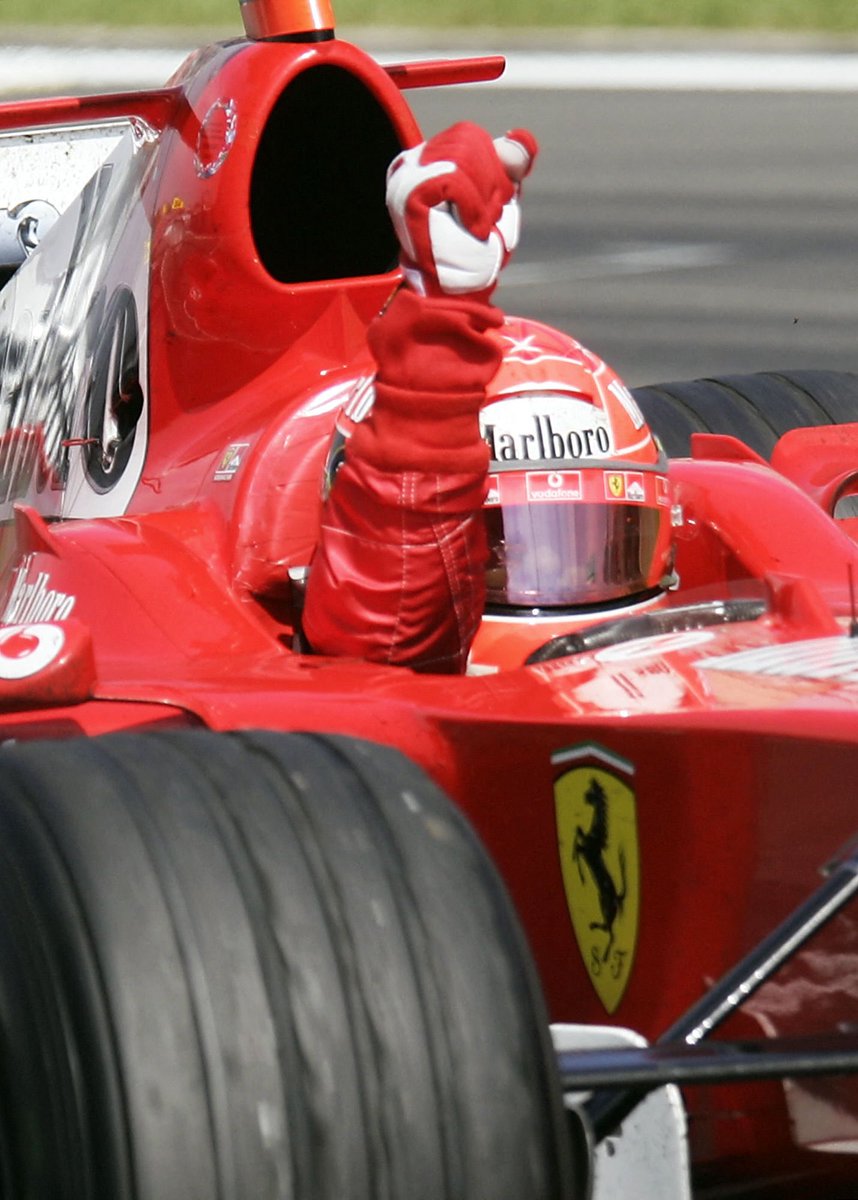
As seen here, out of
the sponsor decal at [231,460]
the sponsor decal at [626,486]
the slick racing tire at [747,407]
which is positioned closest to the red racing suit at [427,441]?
the sponsor decal at [626,486]

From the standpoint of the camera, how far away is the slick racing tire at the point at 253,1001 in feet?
6.87

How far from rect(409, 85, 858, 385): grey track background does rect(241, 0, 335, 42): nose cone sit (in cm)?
536

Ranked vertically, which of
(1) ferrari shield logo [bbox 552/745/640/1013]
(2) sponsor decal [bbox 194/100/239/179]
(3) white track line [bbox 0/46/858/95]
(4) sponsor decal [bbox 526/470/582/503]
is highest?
(3) white track line [bbox 0/46/858/95]

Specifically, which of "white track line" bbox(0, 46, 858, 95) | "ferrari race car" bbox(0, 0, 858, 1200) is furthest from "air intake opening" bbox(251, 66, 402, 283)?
"white track line" bbox(0, 46, 858, 95)

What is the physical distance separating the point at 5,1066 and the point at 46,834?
231 mm

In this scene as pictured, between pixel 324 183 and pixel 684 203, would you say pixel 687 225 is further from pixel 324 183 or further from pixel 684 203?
pixel 324 183

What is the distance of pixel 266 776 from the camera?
234 cm

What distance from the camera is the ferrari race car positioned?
2137 millimetres

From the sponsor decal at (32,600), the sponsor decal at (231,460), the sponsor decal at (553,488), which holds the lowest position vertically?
the sponsor decal at (553,488)

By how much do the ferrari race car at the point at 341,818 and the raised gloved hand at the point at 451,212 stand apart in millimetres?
541

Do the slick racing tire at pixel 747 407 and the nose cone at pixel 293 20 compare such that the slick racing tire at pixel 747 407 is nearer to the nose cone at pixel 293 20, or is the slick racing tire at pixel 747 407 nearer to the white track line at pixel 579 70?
the nose cone at pixel 293 20

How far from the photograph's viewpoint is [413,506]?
3.20 m

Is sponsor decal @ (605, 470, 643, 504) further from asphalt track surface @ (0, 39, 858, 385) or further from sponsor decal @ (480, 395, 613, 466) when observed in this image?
asphalt track surface @ (0, 39, 858, 385)

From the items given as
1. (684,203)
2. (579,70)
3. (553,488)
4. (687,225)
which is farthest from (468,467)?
(579,70)
